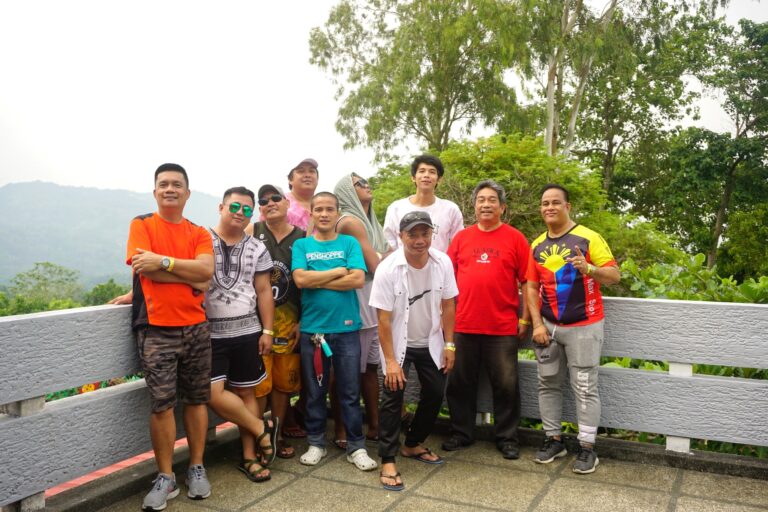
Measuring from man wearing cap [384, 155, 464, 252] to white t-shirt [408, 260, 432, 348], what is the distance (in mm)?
631

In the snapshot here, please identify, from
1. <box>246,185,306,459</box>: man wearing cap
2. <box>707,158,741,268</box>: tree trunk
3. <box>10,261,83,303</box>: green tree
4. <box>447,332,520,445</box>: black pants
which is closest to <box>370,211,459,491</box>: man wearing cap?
<box>447,332,520,445</box>: black pants

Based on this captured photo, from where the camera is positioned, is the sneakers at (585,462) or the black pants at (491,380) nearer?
the sneakers at (585,462)

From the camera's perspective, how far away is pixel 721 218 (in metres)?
26.8

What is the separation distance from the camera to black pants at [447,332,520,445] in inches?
167

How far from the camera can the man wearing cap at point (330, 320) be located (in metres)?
4.03

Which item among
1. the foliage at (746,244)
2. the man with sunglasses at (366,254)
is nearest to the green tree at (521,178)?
the man with sunglasses at (366,254)

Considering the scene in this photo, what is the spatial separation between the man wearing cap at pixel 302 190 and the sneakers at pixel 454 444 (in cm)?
183

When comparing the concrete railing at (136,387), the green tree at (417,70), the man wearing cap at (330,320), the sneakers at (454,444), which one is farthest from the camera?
the green tree at (417,70)

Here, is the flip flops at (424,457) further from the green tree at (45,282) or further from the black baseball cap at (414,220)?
the green tree at (45,282)

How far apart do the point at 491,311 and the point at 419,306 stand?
0.54m

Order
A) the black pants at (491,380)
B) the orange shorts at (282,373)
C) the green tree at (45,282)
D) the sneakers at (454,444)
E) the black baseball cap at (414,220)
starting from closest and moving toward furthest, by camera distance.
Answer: the black baseball cap at (414,220) < the orange shorts at (282,373) < the black pants at (491,380) < the sneakers at (454,444) < the green tree at (45,282)

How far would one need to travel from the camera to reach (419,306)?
3.96 metres

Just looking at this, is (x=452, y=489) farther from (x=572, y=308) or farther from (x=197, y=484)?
(x=197, y=484)

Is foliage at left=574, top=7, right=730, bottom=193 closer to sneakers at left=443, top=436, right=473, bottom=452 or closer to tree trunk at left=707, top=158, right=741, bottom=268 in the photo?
tree trunk at left=707, top=158, right=741, bottom=268
